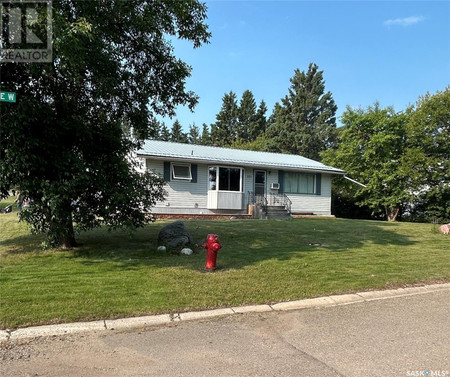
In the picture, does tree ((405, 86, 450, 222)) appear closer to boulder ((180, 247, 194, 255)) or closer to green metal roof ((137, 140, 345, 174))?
green metal roof ((137, 140, 345, 174))

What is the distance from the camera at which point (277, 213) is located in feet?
61.4

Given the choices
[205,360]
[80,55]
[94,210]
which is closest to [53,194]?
[94,210]

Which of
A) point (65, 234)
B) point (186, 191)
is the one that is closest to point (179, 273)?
point (65, 234)

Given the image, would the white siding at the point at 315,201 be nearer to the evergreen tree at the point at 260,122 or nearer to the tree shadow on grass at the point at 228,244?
the tree shadow on grass at the point at 228,244

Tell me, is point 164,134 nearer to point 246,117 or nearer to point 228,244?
point 246,117

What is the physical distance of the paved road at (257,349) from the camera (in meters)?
3.15

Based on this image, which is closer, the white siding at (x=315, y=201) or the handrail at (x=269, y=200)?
the handrail at (x=269, y=200)

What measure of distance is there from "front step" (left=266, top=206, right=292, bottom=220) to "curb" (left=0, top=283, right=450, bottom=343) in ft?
40.1

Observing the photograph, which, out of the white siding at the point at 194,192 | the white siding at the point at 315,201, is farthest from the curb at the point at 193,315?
the white siding at the point at 315,201

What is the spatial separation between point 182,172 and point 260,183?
186 inches

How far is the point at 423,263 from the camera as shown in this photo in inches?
313

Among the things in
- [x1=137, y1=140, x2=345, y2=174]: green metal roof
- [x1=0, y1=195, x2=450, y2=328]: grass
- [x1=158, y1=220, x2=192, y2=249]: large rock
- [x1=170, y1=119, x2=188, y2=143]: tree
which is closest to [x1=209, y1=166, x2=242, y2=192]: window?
[x1=137, y1=140, x2=345, y2=174]: green metal roof

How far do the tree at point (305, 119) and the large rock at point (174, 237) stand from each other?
1452 inches

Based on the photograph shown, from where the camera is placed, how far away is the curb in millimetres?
3869
